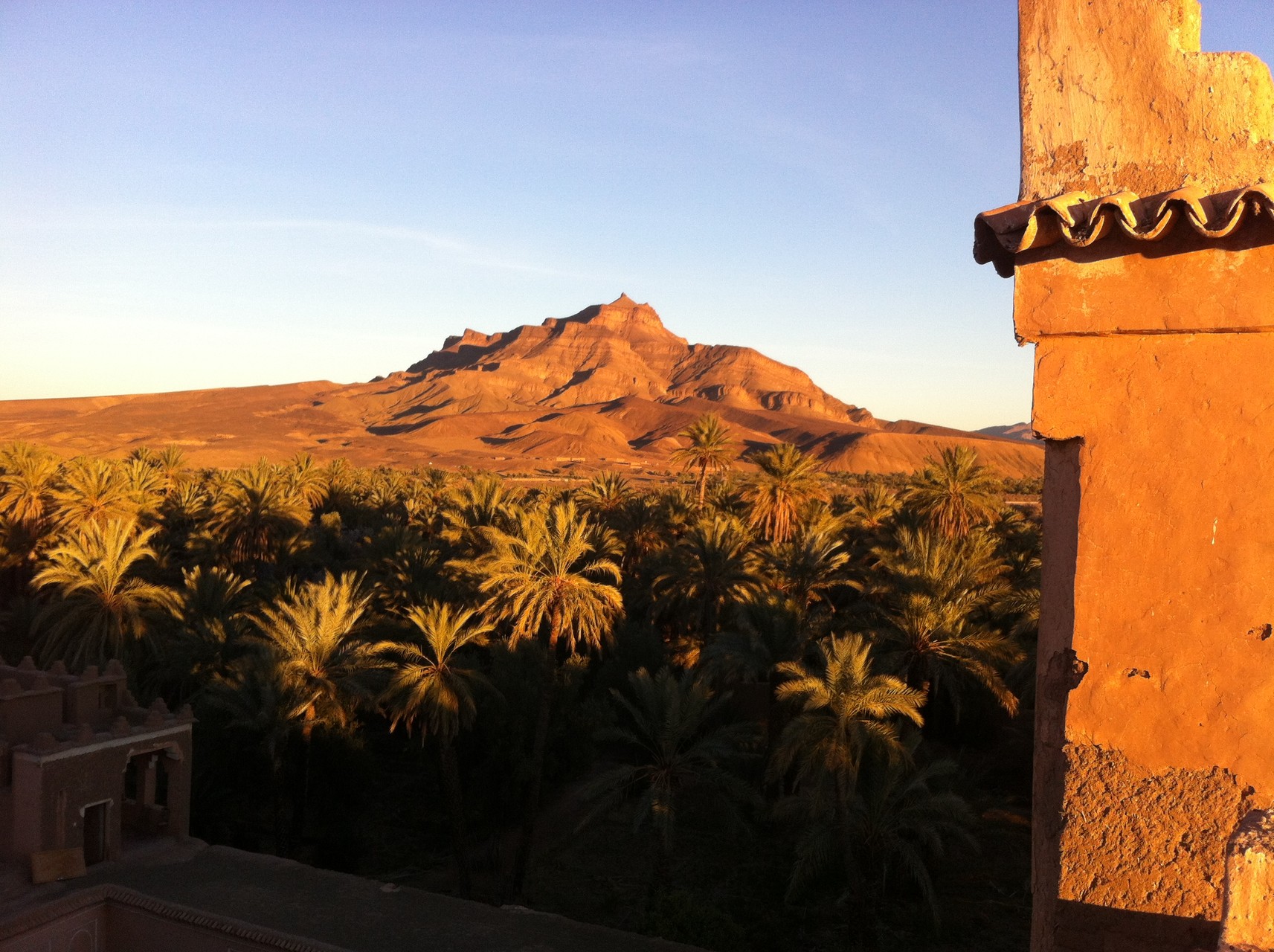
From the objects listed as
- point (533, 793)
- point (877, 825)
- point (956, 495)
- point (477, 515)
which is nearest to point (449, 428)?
point (477, 515)

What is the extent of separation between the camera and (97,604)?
786 inches

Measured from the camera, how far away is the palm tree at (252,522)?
29359 mm

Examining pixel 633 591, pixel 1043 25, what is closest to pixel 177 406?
pixel 633 591

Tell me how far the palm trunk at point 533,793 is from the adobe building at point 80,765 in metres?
5.70

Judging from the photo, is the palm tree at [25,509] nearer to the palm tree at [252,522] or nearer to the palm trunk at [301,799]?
the palm tree at [252,522]

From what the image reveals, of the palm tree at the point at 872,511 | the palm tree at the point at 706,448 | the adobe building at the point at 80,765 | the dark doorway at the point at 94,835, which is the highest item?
the palm tree at the point at 706,448

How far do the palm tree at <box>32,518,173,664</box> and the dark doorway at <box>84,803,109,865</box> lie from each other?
24.7ft

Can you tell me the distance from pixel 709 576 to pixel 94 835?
14506mm

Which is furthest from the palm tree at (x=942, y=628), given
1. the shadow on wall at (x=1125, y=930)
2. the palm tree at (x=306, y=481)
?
the palm tree at (x=306, y=481)

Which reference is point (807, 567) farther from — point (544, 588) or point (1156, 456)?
point (1156, 456)

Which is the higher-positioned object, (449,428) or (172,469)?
(449,428)

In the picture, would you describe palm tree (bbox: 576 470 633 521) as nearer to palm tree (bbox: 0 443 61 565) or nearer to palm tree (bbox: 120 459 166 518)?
palm tree (bbox: 120 459 166 518)

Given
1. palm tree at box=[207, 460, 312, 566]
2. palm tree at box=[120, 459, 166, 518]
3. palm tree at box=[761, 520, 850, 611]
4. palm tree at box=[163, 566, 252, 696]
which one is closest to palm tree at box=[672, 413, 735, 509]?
palm tree at box=[761, 520, 850, 611]

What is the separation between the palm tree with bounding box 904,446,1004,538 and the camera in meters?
27.5
